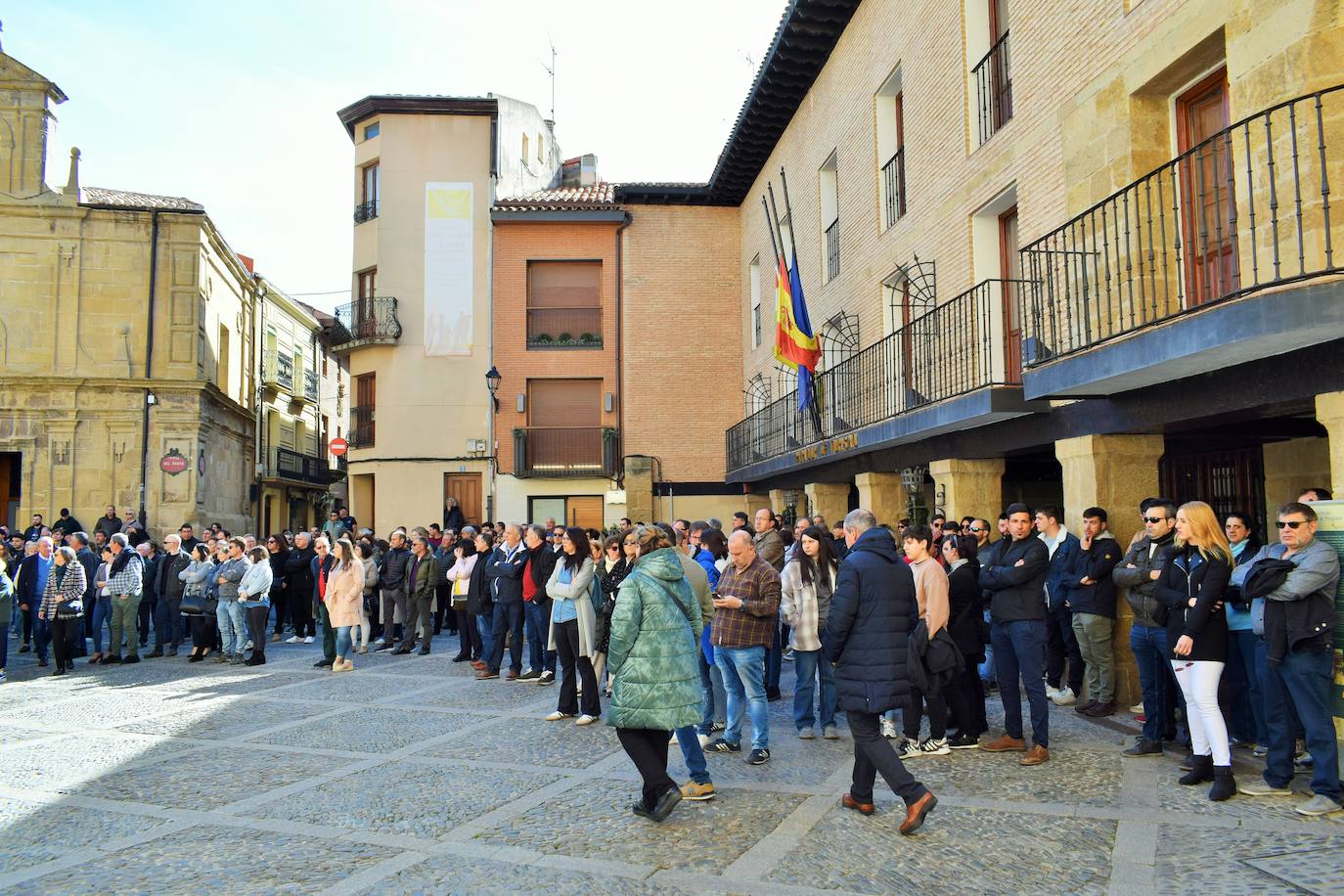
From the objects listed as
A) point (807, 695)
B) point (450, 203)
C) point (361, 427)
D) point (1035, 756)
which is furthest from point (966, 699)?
point (450, 203)

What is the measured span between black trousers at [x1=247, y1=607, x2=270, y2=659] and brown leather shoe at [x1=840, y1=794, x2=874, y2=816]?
31.9 feet

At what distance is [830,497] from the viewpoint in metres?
17.7

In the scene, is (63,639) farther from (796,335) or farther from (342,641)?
(796,335)

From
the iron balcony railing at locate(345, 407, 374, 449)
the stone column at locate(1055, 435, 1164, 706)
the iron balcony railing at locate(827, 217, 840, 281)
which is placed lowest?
the stone column at locate(1055, 435, 1164, 706)

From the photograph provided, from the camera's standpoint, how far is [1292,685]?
561 centimetres

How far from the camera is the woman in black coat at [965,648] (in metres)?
7.29

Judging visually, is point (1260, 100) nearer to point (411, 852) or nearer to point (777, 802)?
point (777, 802)

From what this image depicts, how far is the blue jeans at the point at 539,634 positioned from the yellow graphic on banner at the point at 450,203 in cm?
1707

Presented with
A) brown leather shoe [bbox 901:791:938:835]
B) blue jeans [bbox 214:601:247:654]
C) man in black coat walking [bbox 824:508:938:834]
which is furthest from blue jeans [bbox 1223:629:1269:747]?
blue jeans [bbox 214:601:247:654]

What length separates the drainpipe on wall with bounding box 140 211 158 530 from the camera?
2394cm

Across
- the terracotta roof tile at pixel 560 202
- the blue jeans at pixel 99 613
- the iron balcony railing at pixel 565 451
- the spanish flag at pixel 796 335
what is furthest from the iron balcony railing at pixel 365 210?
the blue jeans at pixel 99 613

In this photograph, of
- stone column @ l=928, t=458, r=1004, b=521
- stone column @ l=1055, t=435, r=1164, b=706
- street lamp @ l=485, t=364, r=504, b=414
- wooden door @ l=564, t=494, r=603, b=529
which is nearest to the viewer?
stone column @ l=1055, t=435, r=1164, b=706

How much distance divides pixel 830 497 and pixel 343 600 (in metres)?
8.95

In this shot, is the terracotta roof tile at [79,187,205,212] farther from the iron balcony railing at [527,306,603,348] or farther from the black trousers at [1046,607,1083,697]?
the black trousers at [1046,607,1083,697]
